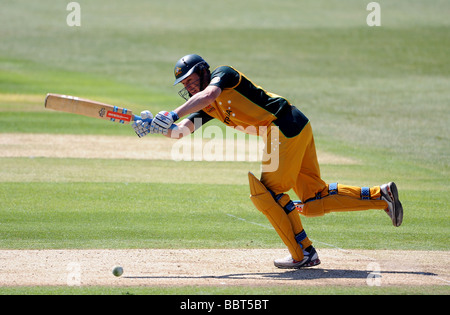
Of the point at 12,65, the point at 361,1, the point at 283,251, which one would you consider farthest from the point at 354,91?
the point at 361,1

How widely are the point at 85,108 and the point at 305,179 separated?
2564mm

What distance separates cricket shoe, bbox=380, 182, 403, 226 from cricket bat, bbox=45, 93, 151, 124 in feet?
8.90

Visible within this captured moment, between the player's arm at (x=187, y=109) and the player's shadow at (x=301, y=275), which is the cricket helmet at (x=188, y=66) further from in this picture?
the player's shadow at (x=301, y=275)

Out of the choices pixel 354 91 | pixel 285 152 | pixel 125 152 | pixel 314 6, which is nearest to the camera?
pixel 285 152

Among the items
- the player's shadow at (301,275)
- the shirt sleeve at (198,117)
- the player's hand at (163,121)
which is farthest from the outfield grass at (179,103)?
the player's hand at (163,121)

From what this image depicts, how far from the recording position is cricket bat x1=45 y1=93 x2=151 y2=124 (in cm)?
689

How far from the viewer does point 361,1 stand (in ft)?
142

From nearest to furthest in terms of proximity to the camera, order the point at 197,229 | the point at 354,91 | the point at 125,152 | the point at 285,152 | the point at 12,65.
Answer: the point at 285,152 < the point at 197,229 < the point at 125,152 < the point at 354,91 < the point at 12,65

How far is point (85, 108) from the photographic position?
6.97 meters

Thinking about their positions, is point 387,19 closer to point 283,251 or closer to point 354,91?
point 354,91

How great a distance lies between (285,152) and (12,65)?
73.4ft

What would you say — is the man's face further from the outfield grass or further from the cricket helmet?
the outfield grass

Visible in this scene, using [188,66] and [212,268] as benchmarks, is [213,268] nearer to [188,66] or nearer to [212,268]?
[212,268]
